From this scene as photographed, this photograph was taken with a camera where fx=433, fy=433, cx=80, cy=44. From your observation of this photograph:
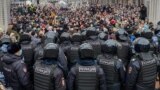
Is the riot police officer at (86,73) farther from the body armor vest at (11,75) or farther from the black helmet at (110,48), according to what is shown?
the body armor vest at (11,75)

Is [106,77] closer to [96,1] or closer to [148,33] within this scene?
[148,33]

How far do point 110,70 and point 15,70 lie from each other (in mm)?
1818

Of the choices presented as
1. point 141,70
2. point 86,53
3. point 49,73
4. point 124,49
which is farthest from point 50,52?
point 124,49

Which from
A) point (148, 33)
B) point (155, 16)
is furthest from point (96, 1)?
point (148, 33)

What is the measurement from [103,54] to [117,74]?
48 cm

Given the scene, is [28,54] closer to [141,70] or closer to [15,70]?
[15,70]

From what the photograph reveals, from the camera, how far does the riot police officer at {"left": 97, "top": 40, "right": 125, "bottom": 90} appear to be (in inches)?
329

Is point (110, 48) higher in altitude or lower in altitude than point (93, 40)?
higher

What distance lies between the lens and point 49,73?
738cm

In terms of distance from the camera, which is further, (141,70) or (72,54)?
(72,54)

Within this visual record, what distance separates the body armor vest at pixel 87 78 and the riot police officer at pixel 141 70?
879 millimetres

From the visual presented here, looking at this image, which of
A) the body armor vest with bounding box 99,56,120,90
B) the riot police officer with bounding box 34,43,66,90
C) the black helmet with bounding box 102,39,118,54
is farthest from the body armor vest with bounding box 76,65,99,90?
the black helmet with bounding box 102,39,118,54

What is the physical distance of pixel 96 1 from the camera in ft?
241

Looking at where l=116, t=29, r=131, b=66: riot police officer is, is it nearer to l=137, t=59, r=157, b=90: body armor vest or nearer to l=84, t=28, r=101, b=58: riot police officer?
l=84, t=28, r=101, b=58: riot police officer
